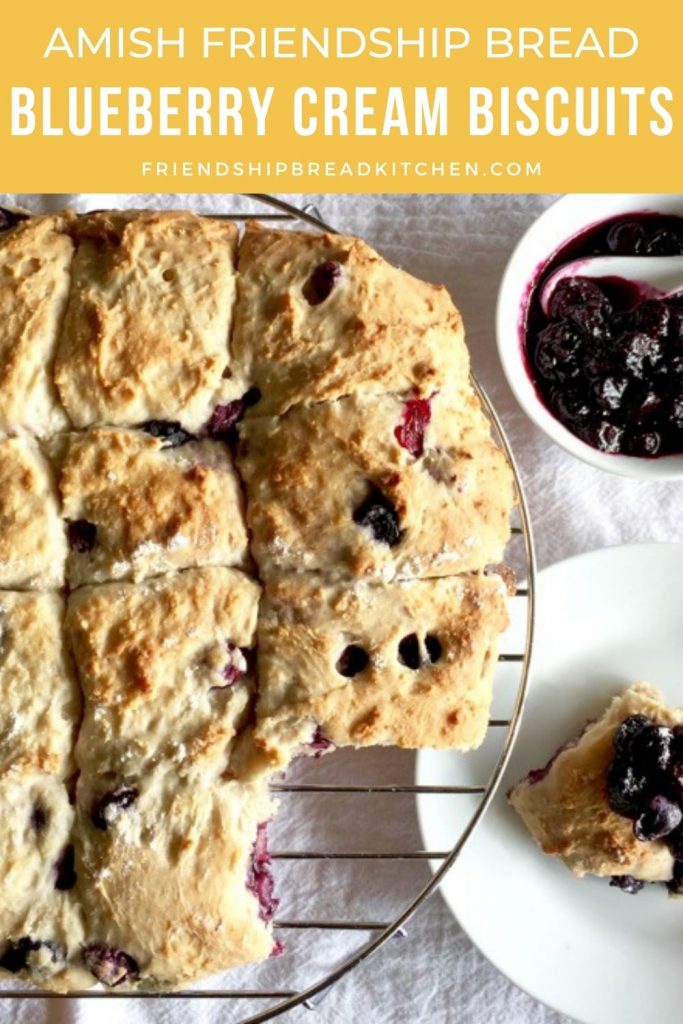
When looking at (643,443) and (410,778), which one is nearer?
(643,443)

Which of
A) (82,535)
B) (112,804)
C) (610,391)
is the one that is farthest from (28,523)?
(610,391)

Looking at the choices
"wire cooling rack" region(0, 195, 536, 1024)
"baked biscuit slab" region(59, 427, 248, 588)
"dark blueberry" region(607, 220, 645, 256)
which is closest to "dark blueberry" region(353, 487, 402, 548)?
"baked biscuit slab" region(59, 427, 248, 588)

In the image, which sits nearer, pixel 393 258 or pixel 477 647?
pixel 477 647

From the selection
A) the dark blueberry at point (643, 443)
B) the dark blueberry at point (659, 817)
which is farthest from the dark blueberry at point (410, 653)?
the dark blueberry at point (643, 443)

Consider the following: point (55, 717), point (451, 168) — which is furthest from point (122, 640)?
point (451, 168)

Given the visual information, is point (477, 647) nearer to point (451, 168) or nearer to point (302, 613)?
point (302, 613)

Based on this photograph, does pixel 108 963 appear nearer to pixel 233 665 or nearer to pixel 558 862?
pixel 233 665

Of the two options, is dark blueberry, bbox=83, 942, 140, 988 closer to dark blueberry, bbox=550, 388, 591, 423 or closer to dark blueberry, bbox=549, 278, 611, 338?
dark blueberry, bbox=550, 388, 591, 423
